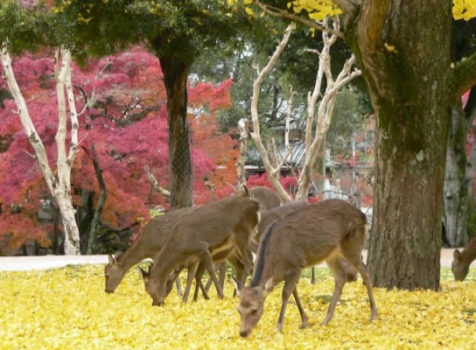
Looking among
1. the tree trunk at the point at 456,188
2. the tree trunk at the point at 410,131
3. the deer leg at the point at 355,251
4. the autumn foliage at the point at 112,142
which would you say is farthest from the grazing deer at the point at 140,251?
the tree trunk at the point at 456,188

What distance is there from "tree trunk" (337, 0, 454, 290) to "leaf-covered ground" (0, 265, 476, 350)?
17.5 inches

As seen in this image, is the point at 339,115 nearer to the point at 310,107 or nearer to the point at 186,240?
the point at 310,107

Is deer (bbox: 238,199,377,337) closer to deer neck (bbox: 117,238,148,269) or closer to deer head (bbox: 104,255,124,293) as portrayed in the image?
deer neck (bbox: 117,238,148,269)

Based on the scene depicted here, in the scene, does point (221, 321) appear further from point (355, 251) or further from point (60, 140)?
point (60, 140)

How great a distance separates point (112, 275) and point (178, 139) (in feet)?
12.5

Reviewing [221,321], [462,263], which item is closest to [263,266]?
[221,321]

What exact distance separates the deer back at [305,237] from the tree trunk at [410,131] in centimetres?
181

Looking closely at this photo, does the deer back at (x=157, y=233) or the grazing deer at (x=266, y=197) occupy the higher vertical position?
the grazing deer at (x=266, y=197)

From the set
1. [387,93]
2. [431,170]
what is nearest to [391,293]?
[431,170]

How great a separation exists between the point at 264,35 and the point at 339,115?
16.9 m

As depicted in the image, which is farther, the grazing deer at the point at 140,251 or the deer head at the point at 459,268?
the deer head at the point at 459,268

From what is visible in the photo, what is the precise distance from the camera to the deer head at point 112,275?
985cm

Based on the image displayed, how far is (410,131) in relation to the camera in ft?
29.2

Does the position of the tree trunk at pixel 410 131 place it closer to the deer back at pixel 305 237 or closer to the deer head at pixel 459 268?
the deer back at pixel 305 237
